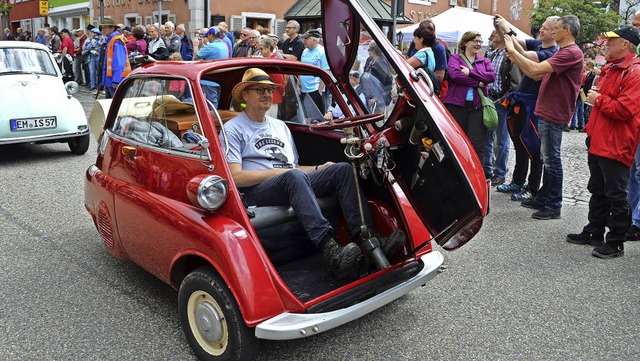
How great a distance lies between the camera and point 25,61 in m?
8.27

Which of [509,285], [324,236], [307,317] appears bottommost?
[509,285]

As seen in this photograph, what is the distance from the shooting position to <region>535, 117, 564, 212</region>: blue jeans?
5.52 metres

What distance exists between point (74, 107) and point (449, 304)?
6.56 m

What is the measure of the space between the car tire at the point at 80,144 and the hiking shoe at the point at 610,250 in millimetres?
6791

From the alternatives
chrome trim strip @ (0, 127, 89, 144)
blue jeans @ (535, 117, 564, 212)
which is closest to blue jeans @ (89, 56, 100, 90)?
chrome trim strip @ (0, 127, 89, 144)

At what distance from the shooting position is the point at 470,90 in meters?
6.47

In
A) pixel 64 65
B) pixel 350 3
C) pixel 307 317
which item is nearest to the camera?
pixel 307 317

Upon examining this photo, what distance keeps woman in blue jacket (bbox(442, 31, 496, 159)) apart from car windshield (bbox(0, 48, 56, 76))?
593 cm

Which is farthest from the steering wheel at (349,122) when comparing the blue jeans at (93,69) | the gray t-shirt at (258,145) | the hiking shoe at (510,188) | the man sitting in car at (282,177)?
the blue jeans at (93,69)

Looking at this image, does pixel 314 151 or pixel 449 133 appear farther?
pixel 314 151

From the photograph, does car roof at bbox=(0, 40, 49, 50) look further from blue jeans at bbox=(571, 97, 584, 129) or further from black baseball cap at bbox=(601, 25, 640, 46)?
blue jeans at bbox=(571, 97, 584, 129)

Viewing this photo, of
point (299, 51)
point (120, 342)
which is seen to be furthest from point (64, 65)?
point (120, 342)

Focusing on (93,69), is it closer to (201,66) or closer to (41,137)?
(41,137)

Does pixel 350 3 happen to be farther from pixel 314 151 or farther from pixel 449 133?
pixel 314 151
